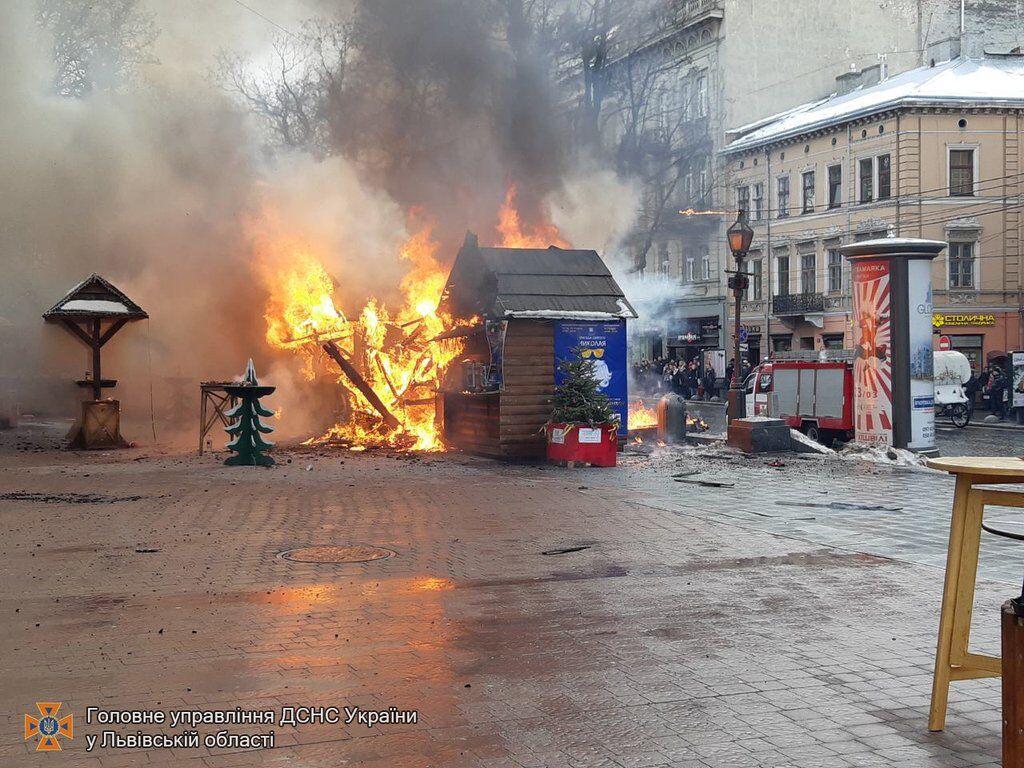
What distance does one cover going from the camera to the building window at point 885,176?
3859 centimetres

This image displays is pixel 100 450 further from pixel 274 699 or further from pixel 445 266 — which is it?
pixel 274 699

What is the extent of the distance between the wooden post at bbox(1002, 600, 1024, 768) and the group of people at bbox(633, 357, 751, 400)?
35.8 metres

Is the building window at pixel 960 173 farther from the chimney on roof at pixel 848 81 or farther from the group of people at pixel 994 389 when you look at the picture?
the group of people at pixel 994 389

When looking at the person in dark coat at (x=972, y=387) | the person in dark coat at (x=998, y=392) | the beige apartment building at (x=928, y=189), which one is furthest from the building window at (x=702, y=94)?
the person in dark coat at (x=998, y=392)

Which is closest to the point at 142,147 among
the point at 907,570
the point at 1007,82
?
the point at 907,570

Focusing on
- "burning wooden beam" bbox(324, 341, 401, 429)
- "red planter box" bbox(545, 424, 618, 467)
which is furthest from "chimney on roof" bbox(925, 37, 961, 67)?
"red planter box" bbox(545, 424, 618, 467)

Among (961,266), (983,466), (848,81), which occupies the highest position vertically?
(848,81)

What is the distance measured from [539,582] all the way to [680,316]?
43.2 metres

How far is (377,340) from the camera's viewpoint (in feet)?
68.5

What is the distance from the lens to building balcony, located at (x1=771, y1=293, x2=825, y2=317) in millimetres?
41700

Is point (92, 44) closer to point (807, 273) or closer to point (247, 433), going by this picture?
point (247, 433)

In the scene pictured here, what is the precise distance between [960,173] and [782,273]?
8890 mm

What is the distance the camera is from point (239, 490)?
517 inches

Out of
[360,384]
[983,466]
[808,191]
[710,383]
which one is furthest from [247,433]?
[808,191]
